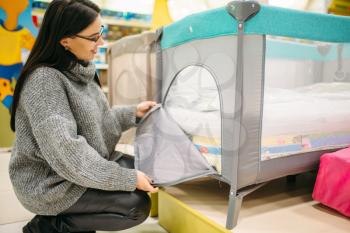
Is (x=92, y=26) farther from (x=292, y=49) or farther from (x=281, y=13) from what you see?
(x=292, y=49)

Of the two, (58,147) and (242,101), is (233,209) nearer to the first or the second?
(242,101)

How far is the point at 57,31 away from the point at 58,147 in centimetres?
34

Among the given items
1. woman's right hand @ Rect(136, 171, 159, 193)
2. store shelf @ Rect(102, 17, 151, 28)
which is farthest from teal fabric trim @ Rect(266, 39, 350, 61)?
store shelf @ Rect(102, 17, 151, 28)

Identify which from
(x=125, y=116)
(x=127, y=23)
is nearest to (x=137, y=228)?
(x=125, y=116)

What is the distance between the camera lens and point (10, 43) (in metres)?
2.59

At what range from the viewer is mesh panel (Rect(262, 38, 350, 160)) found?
103 centimetres

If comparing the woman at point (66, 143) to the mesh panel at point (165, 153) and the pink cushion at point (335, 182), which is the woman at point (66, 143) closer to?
the mesh panel at point (165, 153)

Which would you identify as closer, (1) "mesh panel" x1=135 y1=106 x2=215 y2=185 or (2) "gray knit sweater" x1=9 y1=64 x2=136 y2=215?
(2) "gray knit sweater" x1=9 y1=64 x2=136 y2=215

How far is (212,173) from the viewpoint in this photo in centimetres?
101

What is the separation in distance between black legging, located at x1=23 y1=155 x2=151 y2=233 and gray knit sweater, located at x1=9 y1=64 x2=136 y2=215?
42 mm

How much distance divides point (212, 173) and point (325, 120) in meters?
0.49

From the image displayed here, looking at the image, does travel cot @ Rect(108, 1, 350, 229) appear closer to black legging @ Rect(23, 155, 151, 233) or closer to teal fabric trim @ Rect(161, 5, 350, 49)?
teal fabric trim @ Rect(161, 5, 350, 49)

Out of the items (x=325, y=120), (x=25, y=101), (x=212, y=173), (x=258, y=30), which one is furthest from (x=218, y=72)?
(x=25, y=101)

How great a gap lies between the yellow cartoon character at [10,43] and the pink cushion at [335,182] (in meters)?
2.44
